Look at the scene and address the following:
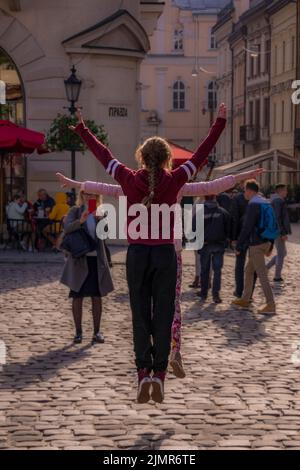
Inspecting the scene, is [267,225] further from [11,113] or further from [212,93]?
[212,93]

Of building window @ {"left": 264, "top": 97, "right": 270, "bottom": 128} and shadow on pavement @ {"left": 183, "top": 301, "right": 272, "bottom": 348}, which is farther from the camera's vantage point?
building window @ {"left": 264, "top": 97, "right": 270, "bottom": 128}

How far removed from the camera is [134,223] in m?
6.86

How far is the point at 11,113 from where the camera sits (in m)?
26.1

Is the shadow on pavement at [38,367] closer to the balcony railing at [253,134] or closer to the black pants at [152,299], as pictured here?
the black pants at [152,299]

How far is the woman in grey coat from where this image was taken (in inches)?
443

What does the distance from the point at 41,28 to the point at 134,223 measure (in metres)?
19.5

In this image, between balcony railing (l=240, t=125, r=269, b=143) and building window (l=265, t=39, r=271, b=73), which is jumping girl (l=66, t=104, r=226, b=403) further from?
balcony railing (l=240, t=125, r=269, b=143)

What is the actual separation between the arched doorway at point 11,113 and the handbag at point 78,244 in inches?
575

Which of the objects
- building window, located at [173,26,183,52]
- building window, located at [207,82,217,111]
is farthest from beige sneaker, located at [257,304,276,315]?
building window, located at [173,26,183,52]

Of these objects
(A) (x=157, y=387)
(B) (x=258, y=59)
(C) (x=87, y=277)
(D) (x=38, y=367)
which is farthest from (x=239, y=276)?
(B) (x=258, y=59)

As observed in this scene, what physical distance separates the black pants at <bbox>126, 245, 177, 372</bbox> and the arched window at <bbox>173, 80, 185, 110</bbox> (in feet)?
234

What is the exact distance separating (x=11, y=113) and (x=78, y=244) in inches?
607

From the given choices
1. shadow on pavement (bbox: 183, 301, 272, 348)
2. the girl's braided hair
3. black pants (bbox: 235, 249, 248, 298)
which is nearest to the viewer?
the girl's braided hair

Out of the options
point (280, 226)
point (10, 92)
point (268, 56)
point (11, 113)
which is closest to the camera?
point (280, 226)
